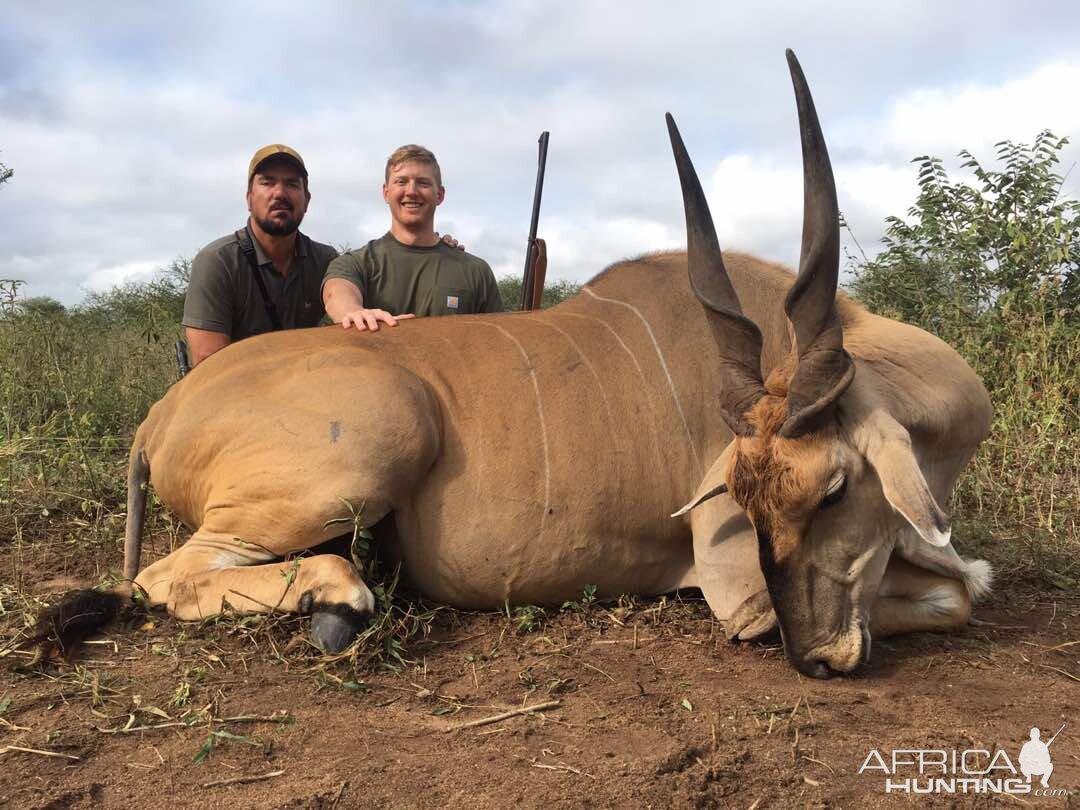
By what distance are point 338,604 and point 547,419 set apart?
94cm

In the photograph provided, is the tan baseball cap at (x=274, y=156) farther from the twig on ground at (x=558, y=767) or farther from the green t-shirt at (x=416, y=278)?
the twig on ground at (x=558, y=767)

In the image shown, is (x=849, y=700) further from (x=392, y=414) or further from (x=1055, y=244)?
(x=1055, y=244)

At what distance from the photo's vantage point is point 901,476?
7.80 feet

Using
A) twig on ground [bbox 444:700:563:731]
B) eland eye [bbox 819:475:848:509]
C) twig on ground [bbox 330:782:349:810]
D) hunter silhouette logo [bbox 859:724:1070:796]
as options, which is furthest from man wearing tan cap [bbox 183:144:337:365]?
hunter silhouette logo [bbox 859:724:1070:796]

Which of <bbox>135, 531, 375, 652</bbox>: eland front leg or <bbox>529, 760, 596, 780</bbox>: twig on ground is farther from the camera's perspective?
<bbox>135, 531, 375, 652</bbox>: eland front leg

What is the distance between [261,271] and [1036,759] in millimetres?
4388

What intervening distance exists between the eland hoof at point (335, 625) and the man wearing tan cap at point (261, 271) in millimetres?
2582

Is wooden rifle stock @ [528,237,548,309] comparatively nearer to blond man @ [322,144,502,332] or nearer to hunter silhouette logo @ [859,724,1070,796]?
blond man @ [322,144,502,332]

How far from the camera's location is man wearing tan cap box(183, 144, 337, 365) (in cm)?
490

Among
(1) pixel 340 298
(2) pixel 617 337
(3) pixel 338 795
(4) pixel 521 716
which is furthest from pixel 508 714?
(1) pixel 340 298

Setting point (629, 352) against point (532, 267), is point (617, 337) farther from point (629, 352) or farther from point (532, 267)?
point (532, 267)

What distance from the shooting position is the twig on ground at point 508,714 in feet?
7.46

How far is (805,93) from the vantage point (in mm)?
2537

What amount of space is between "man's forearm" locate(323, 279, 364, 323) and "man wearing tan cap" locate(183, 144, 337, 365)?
0.65 m
